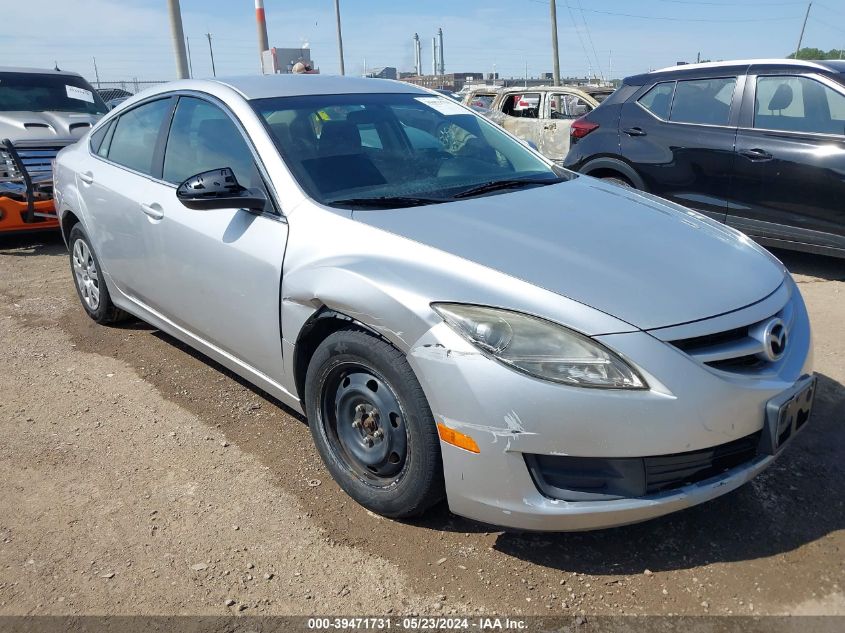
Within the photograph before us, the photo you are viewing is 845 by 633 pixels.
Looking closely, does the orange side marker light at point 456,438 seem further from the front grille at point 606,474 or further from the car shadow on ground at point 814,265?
the car shadow on ground at point 814,265

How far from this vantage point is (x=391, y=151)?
11.0 feet

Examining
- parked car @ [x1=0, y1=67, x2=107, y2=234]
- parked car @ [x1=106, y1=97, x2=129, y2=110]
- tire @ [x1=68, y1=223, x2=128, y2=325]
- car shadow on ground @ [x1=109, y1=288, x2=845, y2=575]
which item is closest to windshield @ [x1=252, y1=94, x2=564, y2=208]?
car shadow on ground @ [x1=109, y1=288, x2=845, y2=575]

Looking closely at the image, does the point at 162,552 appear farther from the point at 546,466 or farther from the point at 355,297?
the point at 546,466

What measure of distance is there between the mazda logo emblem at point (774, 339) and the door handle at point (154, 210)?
2778 mm

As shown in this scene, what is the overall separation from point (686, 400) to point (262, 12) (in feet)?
64.2

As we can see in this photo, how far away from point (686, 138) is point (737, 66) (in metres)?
0.71

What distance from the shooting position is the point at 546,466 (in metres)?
2.23

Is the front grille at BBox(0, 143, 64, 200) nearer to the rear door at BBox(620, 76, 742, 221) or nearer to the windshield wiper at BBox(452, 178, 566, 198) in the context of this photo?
the windshield wiper at BBox(452, 178, 566, 198)

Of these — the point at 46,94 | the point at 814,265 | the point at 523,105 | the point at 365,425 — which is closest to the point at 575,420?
the point at 365,425

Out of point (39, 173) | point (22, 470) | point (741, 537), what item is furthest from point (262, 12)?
point (741, 537)

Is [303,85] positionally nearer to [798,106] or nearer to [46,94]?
[798,106]

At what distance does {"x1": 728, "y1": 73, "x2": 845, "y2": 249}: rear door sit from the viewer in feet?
17.9

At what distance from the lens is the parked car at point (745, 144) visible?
5.51 metres

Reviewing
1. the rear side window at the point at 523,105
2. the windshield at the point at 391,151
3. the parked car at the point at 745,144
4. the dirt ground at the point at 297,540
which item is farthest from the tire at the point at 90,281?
the rear side window at the point at 523,105
